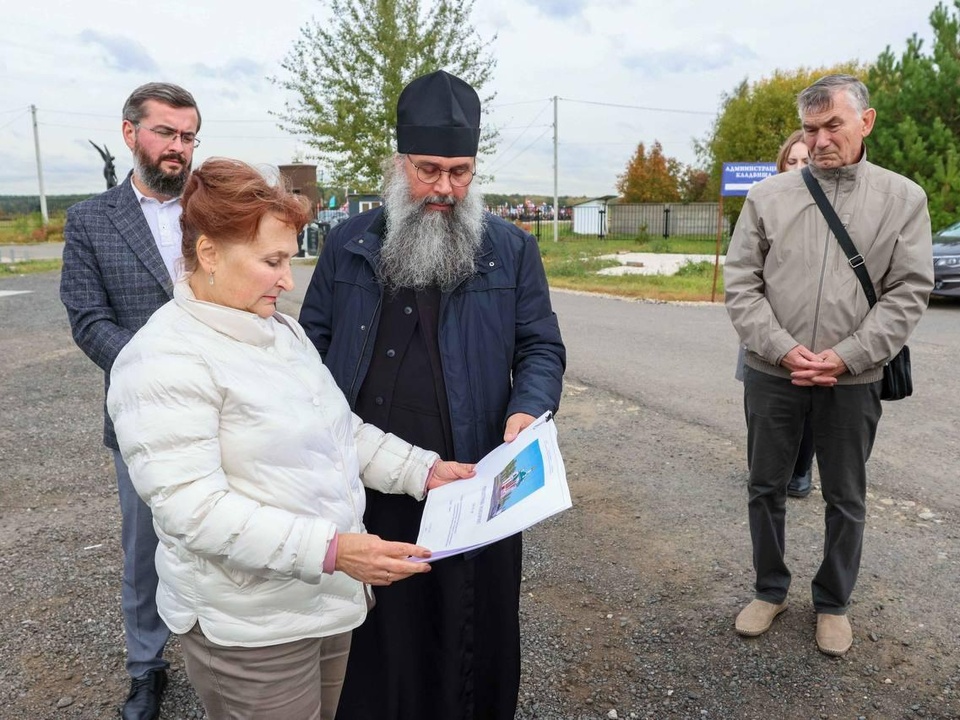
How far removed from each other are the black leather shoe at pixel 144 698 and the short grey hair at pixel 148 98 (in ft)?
6.48

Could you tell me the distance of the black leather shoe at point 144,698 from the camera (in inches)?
106

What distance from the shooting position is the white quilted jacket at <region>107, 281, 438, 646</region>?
1.51m

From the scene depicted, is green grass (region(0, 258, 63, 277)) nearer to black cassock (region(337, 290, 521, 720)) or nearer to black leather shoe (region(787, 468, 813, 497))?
black leather shoe (region(787, 468, 813, 497))

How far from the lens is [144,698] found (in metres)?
2.72

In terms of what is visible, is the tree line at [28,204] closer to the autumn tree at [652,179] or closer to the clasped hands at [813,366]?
the autumn tree at [652,179]

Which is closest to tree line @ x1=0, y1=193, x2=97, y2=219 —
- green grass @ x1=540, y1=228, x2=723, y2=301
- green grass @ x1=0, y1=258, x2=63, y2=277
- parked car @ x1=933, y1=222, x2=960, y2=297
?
green grass @ x1=0, y1=258, x2=63, y2=277

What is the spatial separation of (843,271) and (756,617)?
1.46 meters

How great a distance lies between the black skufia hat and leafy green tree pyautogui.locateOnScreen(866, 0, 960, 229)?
52.4ft

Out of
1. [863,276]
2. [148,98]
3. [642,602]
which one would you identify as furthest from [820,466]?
[148,98]

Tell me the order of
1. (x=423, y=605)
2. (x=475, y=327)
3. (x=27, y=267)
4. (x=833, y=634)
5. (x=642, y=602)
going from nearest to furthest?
1. (x=475, y=327)
2. (x=423, y=605)
3. (x=833, y=634)
4. (x=642, y=602)
5. (x=27, y=267)

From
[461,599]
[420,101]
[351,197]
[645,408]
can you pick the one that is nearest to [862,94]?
[420,101]

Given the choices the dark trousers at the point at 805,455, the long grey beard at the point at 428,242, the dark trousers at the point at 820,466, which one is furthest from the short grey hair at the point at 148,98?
the dark trousers at the point at 805,455

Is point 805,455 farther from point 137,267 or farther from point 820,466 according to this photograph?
point 137,267

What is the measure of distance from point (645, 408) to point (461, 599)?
441cm
